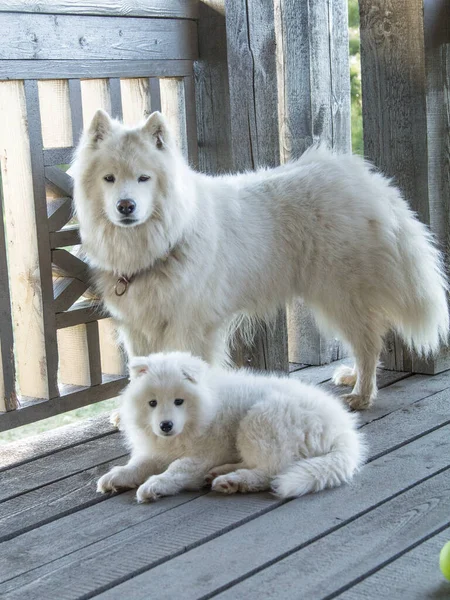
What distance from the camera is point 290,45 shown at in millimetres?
5324

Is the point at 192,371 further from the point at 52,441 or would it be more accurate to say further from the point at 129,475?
the point at 52,441

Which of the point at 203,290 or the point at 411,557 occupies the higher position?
the point at 203,290

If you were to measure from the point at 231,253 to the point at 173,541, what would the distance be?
1.81 m

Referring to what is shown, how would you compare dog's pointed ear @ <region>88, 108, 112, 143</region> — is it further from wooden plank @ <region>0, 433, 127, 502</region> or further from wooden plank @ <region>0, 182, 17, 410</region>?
wooden plank @ <region>0, 433, 127, 502</region>

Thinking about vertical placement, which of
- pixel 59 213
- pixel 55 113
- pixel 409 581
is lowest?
pixel 409 581

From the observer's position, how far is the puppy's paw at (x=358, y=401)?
15.2ft

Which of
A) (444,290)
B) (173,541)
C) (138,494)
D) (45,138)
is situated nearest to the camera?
(173,541)

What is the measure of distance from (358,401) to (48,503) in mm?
1843

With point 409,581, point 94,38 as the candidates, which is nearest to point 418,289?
point 94,38

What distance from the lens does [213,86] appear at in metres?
4.81

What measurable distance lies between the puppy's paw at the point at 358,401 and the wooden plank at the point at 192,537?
103cm

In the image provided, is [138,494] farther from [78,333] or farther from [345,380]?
[345,380]

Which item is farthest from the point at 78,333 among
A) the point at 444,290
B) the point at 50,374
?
the point at 444,290

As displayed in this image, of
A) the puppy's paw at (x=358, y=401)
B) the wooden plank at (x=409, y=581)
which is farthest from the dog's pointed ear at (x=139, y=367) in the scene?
the puppy's paw at (x=358, y=401)
